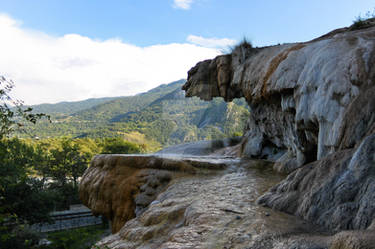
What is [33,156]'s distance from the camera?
3538 cm

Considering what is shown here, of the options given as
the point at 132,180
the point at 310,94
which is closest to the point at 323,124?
the point at 310,94

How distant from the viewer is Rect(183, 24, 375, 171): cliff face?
14.1ft

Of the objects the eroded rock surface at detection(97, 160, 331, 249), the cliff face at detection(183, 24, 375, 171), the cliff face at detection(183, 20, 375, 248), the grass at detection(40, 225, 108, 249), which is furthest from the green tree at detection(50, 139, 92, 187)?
the eroded rock surface at detection(97, 160, 331, 249)

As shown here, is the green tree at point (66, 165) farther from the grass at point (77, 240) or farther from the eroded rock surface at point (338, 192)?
the eroded rock surface at point (338, 192)

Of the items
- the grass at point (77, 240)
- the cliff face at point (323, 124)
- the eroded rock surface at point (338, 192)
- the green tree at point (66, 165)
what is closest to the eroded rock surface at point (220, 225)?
the eroded rock surface at point (338, 192)

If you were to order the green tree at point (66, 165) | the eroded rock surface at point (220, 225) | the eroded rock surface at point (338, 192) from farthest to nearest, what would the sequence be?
the green tree at point (66, 165)
the eroded rock surface at point (220, 225)
the eroded rock surface at point (338, 192)

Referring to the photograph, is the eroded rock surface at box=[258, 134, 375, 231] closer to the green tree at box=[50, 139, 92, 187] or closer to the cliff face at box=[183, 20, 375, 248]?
the cliff face at box=[183, 20, 375, 248]

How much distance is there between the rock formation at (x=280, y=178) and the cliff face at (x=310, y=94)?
0.9 inches

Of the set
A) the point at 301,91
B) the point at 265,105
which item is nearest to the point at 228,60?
the point at 265,105

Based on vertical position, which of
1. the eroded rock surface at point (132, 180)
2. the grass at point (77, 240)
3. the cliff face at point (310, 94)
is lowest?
the grass at point (77, 240)

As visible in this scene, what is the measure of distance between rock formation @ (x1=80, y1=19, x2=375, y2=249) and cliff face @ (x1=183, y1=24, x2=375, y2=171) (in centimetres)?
2

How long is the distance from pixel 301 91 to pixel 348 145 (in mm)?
2605

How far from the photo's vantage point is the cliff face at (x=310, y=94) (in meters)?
4.31

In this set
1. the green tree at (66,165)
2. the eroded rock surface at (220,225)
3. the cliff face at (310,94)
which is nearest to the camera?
the eroded rock surface at (220,225)
